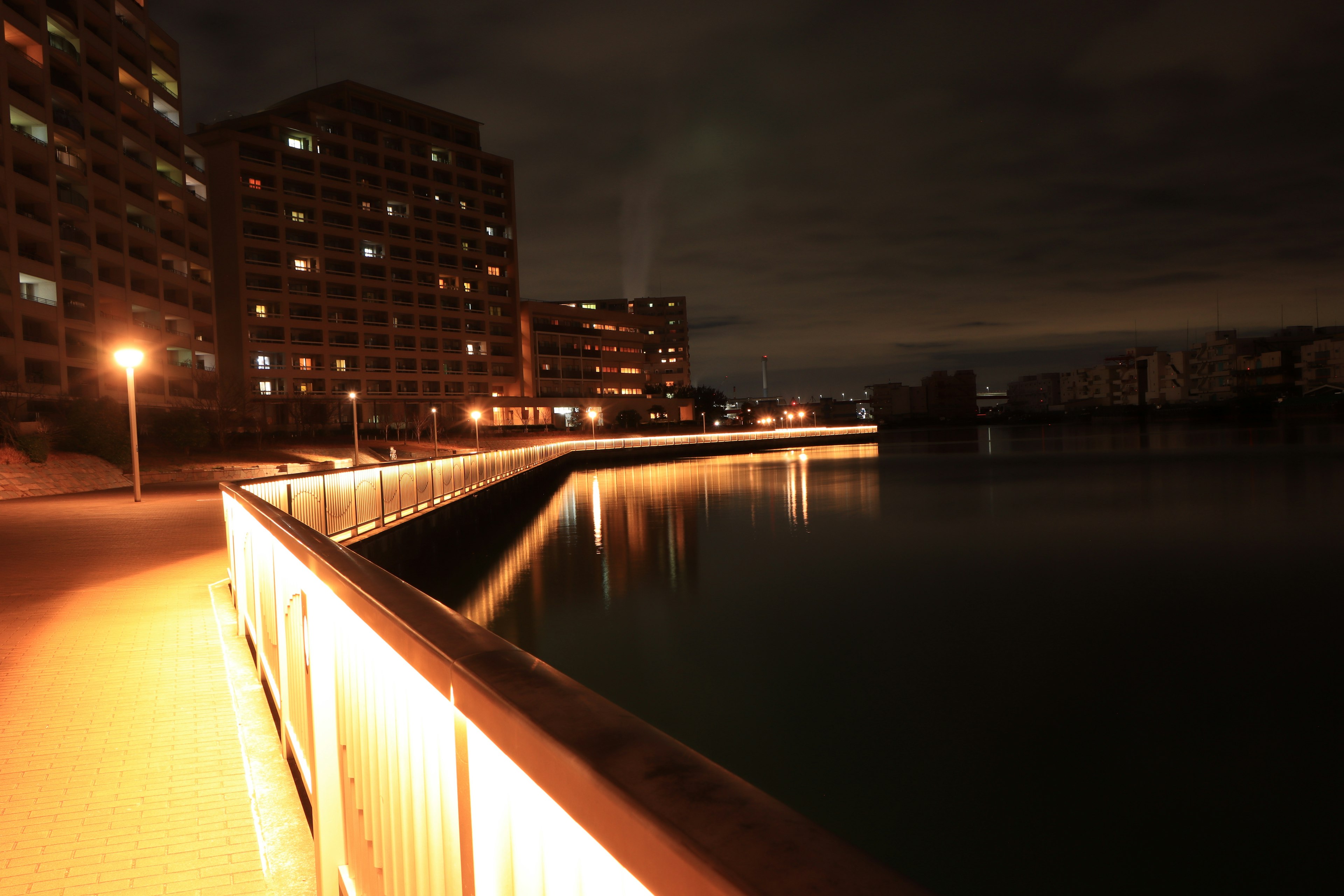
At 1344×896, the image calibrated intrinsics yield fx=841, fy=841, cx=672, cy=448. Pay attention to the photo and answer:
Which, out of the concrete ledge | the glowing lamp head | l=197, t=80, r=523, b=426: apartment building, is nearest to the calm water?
the glowing lamp head

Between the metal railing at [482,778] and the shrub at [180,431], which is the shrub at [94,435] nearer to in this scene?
the shrub at [180,431]

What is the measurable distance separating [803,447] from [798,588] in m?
84.5

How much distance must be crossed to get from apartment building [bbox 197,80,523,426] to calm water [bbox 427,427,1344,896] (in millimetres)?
56642

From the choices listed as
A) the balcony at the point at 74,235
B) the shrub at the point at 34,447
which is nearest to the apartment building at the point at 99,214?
the balcony at the point at 74,235

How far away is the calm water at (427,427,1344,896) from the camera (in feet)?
26.9

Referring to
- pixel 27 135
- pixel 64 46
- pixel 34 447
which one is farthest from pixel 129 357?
pixel 64 46

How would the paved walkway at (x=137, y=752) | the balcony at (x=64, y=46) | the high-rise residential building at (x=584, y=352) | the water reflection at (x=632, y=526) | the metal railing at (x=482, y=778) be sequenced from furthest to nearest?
the high-rise residential building at (x=584, y=352) → the balcony at (x=64, y=46) → the water reflection at (x=632, y=526) → the paved walkway at (x=137, y=752) → the metal railing at (x=482, y=778)

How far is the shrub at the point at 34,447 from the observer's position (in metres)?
26.9

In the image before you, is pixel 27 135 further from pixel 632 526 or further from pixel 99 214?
pixel 632 526

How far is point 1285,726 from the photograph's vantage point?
10633 mm

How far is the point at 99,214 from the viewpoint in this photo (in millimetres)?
51000

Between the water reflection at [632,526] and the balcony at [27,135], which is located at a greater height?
the balcony at [27,135]

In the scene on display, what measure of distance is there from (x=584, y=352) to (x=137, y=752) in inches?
4089

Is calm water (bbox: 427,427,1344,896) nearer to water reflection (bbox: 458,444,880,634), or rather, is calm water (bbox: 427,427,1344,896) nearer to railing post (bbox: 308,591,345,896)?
water reflection (bbox: 458,444,880,634)
